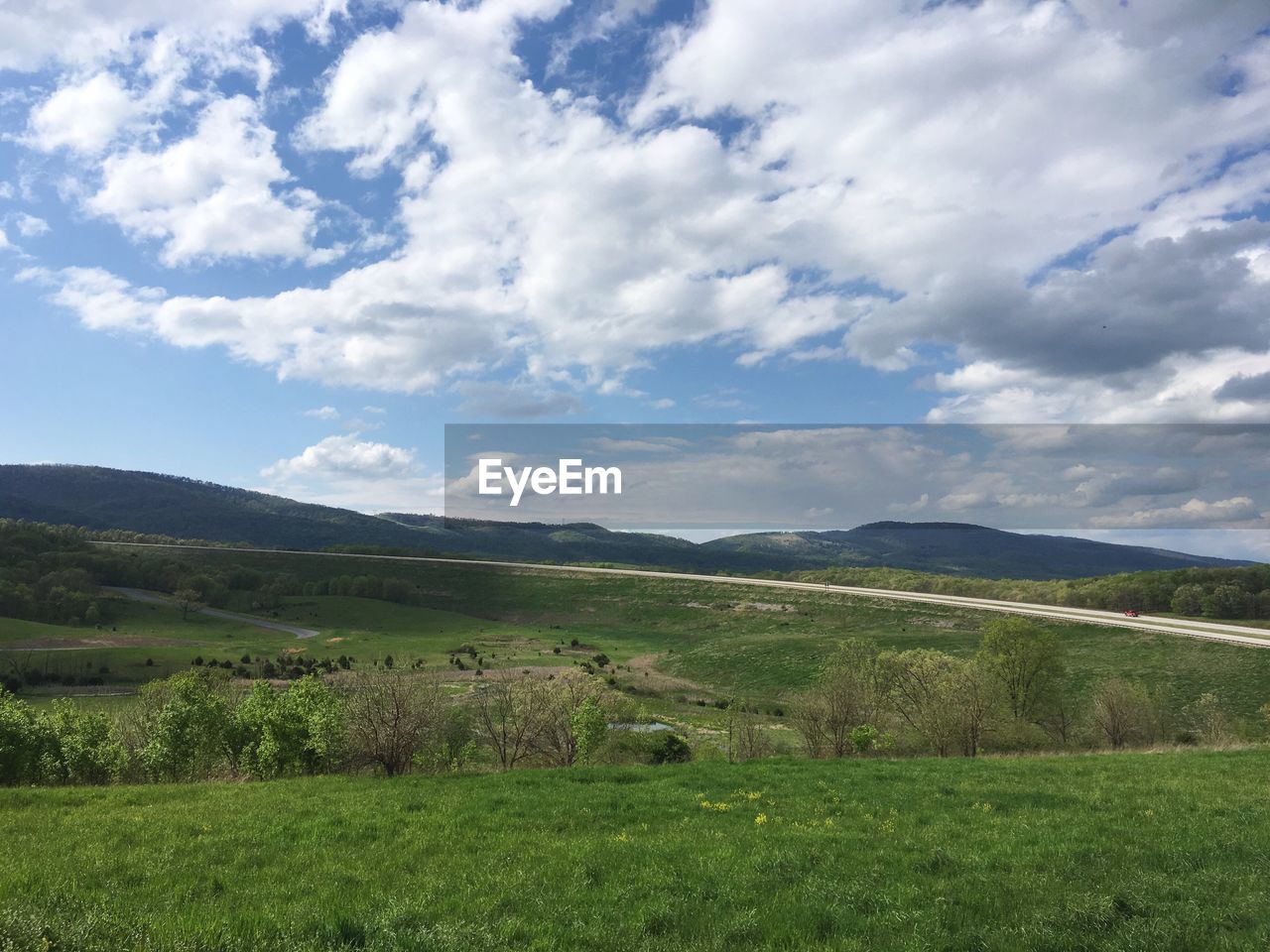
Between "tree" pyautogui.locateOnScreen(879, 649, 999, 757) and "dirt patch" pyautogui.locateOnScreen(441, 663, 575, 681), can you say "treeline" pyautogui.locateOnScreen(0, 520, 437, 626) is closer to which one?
"dirt patch" pyautogui.locateOnScreen(441, 663, 575, 681)

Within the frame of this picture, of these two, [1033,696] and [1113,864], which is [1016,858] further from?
[1033,696]

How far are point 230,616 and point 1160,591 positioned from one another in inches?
8052

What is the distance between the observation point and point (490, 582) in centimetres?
19950

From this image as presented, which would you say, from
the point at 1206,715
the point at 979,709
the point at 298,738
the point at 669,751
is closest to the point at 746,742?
the point at 669,751

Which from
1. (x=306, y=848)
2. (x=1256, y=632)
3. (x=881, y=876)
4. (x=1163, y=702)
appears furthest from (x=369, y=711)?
(x=1256, y=632)

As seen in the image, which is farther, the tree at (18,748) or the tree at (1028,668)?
the tree at (1028,668)

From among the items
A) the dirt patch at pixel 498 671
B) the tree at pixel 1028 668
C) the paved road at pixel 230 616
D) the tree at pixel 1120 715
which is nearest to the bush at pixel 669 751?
the tree at pixel 1120 715

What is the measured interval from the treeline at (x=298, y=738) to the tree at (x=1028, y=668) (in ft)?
115

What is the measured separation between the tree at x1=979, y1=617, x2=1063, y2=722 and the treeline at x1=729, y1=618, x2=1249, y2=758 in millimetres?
84

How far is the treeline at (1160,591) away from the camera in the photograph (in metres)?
100

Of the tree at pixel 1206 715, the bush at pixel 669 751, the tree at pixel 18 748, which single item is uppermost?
the tree at pixel 18 748

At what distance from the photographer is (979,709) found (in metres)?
40.7

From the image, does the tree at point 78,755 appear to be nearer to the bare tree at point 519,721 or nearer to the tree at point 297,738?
the tree at point 297,738

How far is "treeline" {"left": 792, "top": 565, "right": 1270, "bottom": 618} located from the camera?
100 m
